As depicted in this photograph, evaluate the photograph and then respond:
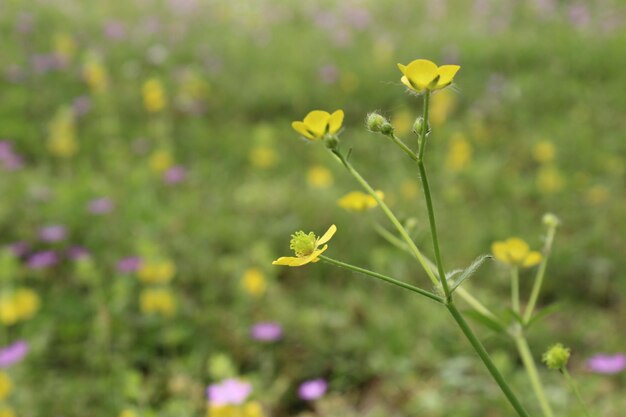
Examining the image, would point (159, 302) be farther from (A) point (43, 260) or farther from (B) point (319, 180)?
(B) point (319, 180)

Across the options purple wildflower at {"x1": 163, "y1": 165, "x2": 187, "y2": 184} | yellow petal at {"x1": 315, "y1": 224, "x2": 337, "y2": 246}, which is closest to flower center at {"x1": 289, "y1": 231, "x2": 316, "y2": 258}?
yellow petal at {"x1": 315, "y1": 224, "x2": 337, "y2": 246}

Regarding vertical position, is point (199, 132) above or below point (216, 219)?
above

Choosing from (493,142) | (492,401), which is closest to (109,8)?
(493,142)

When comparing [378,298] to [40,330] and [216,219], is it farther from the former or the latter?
[40,330]

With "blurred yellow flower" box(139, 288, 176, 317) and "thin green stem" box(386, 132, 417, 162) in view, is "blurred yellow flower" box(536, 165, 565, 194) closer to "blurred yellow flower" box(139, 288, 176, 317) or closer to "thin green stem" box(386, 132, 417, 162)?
"blurred yellow flower" box(139, 288, 176, 317)

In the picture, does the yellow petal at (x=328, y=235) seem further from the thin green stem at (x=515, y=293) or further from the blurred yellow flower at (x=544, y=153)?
the blurred yellow flower at (x=544, y=153)

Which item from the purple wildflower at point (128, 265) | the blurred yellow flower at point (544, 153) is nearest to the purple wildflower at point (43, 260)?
the purple wildflower at point (128, 265)
